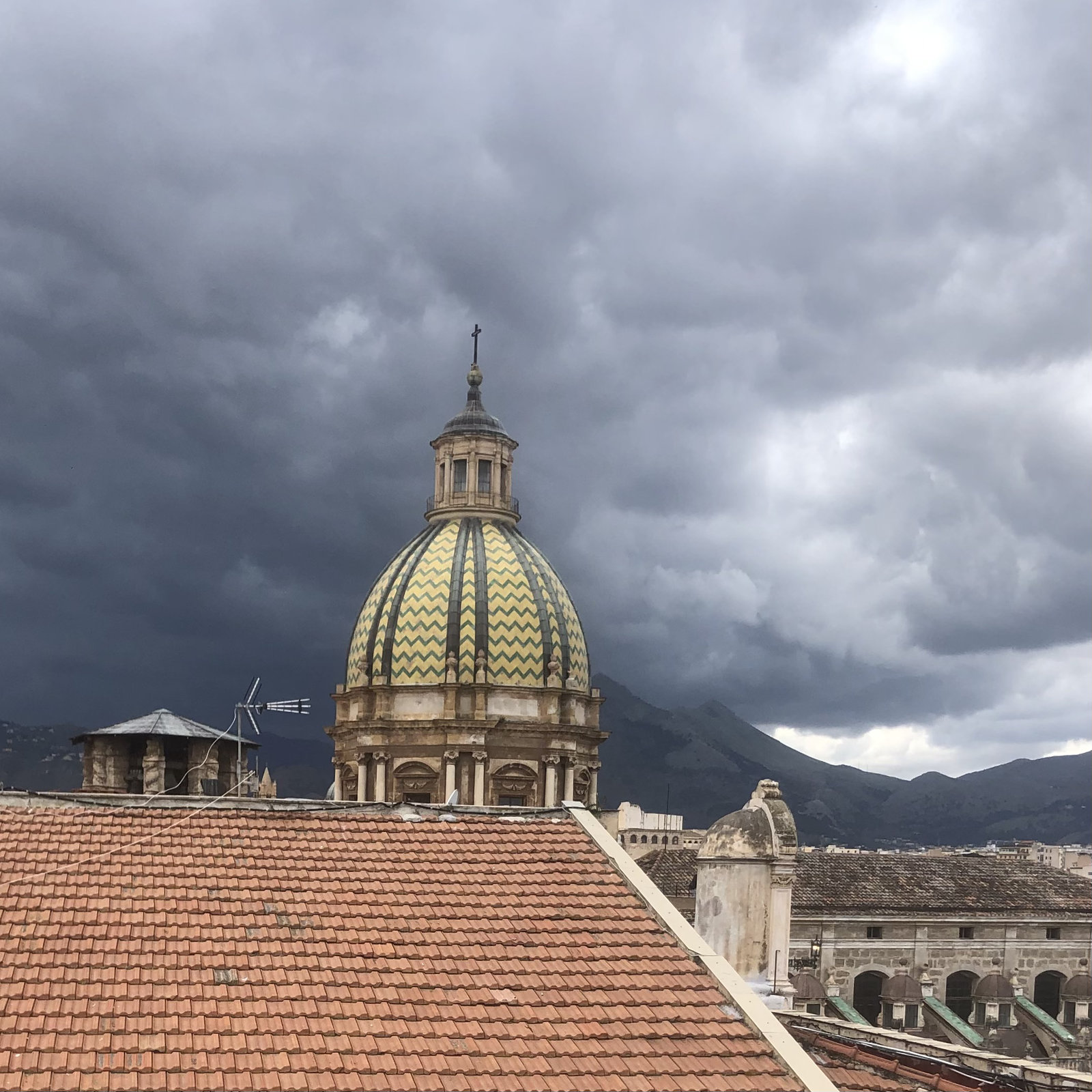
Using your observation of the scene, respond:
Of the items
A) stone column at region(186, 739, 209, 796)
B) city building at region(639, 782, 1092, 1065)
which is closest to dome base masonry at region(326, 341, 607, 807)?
city building at region(639, 782, 1092, 1065)

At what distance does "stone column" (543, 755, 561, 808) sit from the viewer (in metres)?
30.5

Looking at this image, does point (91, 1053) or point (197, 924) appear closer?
point (91, 1053)

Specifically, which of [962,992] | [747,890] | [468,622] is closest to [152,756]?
[747,890]

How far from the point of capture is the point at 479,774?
30.2 metres

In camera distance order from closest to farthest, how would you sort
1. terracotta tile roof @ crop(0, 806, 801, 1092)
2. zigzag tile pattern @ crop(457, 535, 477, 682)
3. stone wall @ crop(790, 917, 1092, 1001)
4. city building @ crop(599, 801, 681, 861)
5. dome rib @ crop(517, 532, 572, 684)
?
terracotta tile roof @ crop(0, 806, 801, 1092)
zigzag tile pattern @ crop(457, 535, 477, 682)
dome rib @ crop(517, 532, 572, 684)
stone wall @ crop(790, 917, 1092, 1001)
city building @ crop(599, 801, 681, 861)

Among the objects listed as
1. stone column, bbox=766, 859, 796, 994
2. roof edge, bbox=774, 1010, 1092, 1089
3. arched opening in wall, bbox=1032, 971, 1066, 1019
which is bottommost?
arched opening in wall, bbox=1032, 971, 1066, 1019

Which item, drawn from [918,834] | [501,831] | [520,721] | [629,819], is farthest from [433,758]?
[918,834]

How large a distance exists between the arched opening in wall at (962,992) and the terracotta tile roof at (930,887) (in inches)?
76.3

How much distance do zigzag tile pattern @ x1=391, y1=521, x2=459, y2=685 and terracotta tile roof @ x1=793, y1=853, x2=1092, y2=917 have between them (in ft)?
43.9

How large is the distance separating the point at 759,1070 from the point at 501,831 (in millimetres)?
3172

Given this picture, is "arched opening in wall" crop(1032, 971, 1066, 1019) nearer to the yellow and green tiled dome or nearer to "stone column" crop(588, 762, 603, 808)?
"stone column" crop(588, 762, 603, 808)

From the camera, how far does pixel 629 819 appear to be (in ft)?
233

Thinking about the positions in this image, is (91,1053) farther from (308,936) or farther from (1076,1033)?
(1076,1033)

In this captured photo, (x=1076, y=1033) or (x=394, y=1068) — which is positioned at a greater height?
(x=394, y=1068)
